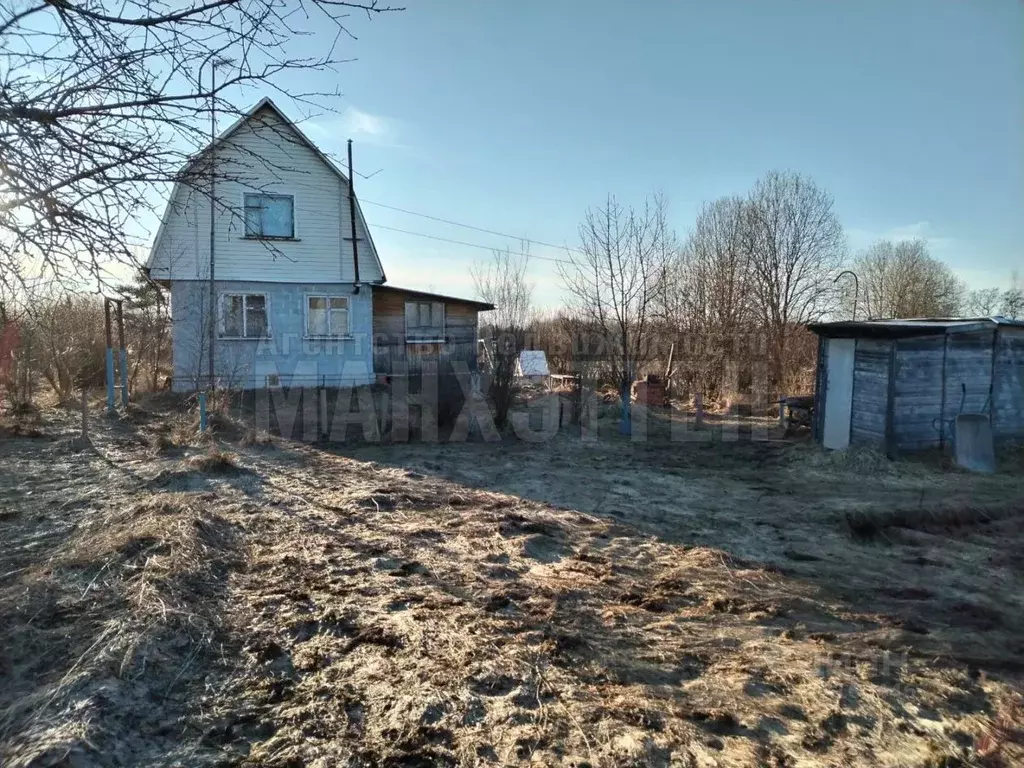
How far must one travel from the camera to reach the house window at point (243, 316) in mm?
15172

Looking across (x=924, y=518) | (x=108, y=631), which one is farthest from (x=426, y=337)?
(x=108, y=631)

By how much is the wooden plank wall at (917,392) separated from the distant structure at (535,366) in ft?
39.9

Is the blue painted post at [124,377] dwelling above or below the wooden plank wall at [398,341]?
below

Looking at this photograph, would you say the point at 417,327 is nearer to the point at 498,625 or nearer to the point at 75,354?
the point at 75,354

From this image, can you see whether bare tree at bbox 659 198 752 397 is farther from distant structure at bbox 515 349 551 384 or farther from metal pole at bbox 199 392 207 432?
metal pole at bbox 199 392 207 432

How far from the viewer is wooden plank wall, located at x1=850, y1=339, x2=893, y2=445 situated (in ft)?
31.0

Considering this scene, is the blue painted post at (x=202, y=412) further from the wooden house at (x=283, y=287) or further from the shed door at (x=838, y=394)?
the shed door at (x=838, y=394)

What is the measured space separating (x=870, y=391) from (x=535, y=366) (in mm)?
12964

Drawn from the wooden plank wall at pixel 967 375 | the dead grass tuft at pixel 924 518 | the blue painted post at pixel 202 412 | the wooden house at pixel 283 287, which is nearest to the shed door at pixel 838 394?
the wooden plank wall at pixel 967 375

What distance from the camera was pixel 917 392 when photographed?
9.46 m

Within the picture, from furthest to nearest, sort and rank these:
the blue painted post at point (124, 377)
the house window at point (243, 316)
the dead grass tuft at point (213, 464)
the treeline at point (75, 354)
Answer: the house window at point (243, 316), the blue painted post at point (124, 377), the treeline at point (75, 354), the dead grass tuft at point (213, 464)

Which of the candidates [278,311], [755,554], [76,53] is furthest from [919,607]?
[278,311]

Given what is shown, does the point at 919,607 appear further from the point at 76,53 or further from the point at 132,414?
the point at 132,414

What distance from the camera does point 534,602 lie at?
402 centimetres
